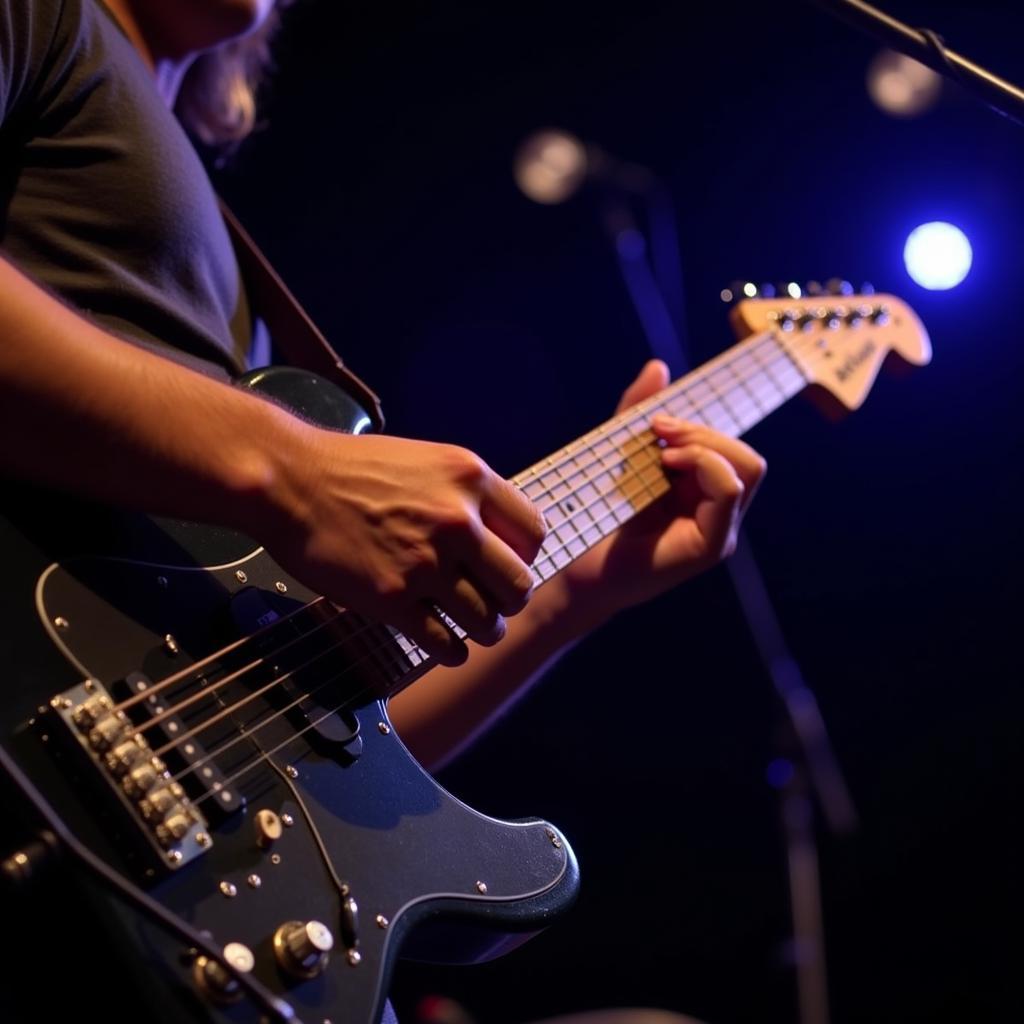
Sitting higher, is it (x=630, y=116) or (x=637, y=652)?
(x=630, y=116)

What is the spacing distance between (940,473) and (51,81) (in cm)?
255

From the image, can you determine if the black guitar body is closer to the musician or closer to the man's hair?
the musician

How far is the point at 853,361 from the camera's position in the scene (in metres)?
2.11

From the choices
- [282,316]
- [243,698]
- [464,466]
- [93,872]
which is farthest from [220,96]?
[93,872]

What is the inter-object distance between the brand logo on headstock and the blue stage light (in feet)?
3.14

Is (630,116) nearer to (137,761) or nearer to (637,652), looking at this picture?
(637,652)

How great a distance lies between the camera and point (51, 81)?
1205mm

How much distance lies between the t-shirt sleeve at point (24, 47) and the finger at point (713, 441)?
100cm

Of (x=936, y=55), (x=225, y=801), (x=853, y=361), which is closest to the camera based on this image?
(x=225, y=801)

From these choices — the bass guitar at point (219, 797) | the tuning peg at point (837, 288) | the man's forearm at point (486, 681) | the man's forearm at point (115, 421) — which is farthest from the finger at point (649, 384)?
the man's forearm at point (115, 421)

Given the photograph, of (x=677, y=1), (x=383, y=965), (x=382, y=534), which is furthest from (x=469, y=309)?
(x=383, y=965)

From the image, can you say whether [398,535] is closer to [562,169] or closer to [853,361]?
[853,361]

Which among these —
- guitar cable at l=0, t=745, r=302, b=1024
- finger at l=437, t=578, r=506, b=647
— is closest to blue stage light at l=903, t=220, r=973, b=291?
finger at l=437, t=578, r=506, b=647

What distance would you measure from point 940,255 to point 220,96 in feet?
6.34
